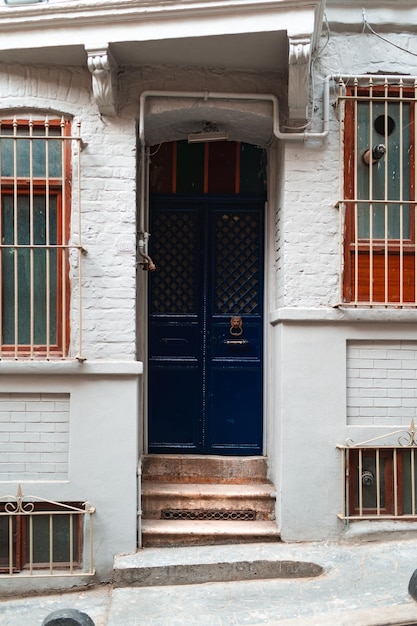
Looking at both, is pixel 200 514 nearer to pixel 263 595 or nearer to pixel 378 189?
pixel 263 595

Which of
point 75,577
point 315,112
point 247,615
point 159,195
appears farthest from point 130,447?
point 315,112

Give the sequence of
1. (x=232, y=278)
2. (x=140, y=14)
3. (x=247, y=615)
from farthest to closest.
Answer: (x=232, y=278) → (x=140, y=14) → (x=247, y=615)

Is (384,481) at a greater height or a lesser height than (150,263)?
lesser

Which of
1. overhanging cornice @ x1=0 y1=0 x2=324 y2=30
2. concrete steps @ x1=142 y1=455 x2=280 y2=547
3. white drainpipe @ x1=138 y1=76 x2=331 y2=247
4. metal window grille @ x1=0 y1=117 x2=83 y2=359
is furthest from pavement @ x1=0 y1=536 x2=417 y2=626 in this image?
overhanging cornice @ x1=0 y1=0 x2=324 y2=30

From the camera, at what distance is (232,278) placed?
21.5 ft

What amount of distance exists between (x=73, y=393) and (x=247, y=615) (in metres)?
2.22

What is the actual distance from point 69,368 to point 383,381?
2.71 m

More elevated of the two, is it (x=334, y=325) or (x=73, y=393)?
(x=334, y=325)

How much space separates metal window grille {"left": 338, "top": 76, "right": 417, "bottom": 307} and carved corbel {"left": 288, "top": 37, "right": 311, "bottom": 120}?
39 centimetres

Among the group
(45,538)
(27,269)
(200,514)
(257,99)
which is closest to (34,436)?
(45,538)

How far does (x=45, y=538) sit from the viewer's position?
5.48 m

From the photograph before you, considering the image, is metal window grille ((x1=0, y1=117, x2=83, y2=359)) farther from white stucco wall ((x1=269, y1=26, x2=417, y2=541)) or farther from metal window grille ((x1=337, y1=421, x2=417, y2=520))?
metal window grille ((x1=337, y1=421, x2=417, y2=520))

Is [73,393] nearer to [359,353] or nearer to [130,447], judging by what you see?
[130,447]

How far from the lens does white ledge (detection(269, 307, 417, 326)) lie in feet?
18.3
